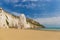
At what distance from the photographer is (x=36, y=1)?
147 cm

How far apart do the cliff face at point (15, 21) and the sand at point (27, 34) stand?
0.17 feet

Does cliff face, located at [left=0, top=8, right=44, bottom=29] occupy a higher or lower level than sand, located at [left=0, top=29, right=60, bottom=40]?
higher

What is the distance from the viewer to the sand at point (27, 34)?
4.68 ft

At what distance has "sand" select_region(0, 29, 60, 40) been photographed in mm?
1427

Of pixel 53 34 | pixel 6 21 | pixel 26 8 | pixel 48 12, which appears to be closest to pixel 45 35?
pixel 53 34

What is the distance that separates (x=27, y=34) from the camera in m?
1.49

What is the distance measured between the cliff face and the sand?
0.17 ft

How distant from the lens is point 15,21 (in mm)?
1522

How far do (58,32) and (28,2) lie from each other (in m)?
0.43

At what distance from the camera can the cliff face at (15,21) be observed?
148cm

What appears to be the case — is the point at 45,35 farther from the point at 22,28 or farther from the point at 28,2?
the point at 28,2

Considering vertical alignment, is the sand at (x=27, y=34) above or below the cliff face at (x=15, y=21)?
below

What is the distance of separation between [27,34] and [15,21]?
19cm

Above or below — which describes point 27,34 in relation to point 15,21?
below
